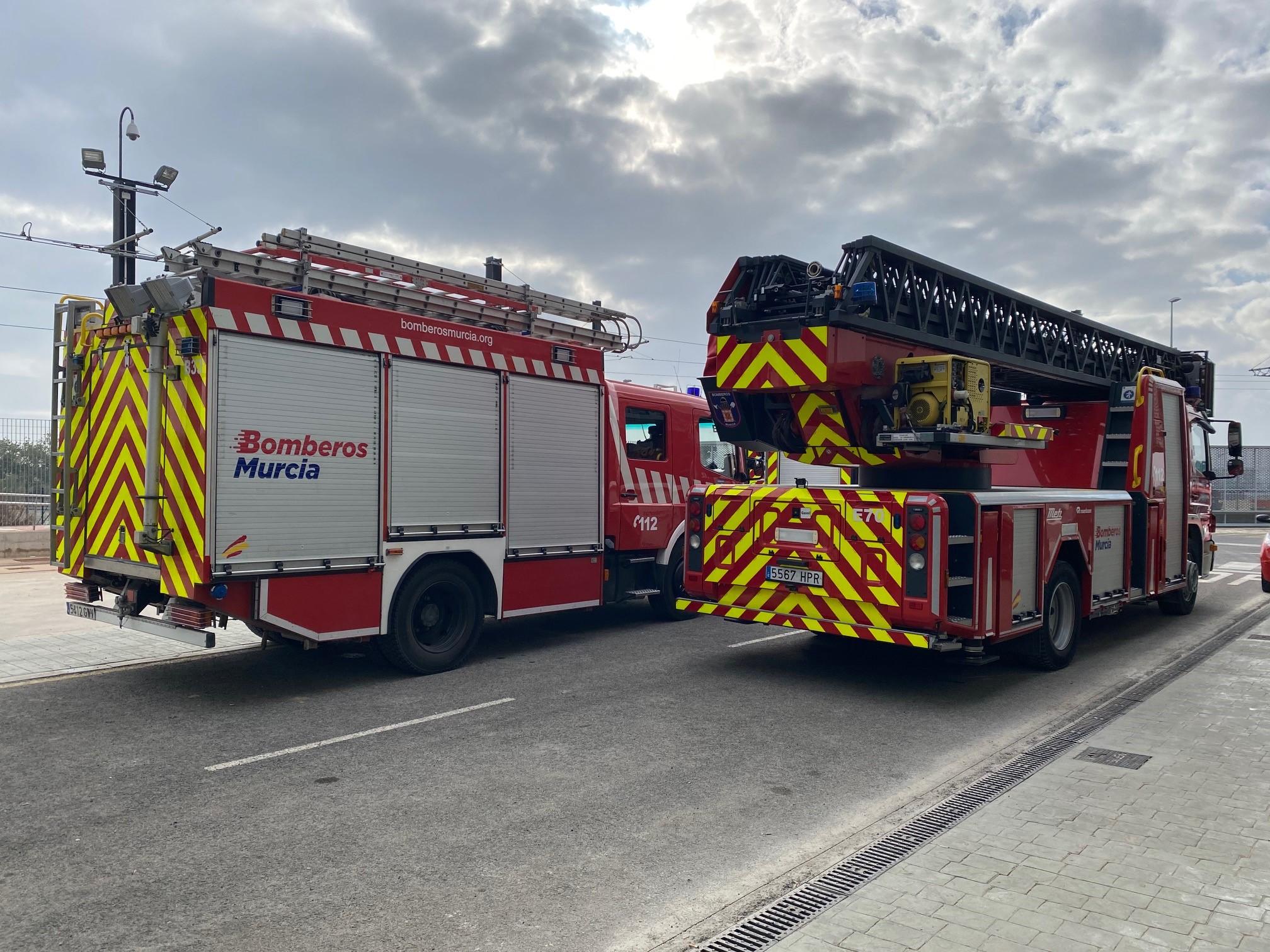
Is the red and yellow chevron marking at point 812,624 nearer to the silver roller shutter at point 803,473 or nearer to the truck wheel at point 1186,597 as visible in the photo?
the silver roller shutter at point 803,473

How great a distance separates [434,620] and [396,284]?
113 inches

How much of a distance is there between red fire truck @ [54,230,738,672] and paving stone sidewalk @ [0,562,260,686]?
51 centimetres

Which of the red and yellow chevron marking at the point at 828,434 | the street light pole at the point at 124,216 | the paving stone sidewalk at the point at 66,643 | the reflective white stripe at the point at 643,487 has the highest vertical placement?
the street light pole at the point at 124,216

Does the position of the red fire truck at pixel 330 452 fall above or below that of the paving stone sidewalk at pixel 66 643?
above

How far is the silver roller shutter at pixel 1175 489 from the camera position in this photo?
35.5 ft

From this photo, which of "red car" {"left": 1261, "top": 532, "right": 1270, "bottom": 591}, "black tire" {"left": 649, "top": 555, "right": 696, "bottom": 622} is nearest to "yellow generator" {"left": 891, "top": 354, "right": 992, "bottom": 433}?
"black tire" {"left": 649, "top": 555, "right": 696, "bottom": 622}

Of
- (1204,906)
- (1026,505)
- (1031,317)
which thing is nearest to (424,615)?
(1026,505)

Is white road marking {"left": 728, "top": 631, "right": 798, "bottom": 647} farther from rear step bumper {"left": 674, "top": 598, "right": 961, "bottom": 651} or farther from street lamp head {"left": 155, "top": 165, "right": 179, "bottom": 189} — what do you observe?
street lamp head {"left": 155, "top": 165, "right": 179, "bottom": 189}

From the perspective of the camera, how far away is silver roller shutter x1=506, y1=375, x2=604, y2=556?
28.8 ft

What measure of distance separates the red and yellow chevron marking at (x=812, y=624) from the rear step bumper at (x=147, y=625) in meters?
3.85

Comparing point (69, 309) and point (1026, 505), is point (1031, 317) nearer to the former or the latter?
point (1026, 505)

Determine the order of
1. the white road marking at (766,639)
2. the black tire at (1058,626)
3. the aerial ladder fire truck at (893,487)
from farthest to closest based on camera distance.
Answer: the white road marking at (766,639) → the black tire at (1058,626) → the aerial ladder fire truck at (893,487)

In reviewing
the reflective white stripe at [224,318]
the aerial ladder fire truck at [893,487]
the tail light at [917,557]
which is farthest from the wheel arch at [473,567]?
the tail light at [917,557]

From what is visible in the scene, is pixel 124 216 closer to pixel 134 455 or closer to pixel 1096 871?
pixel 134 455
